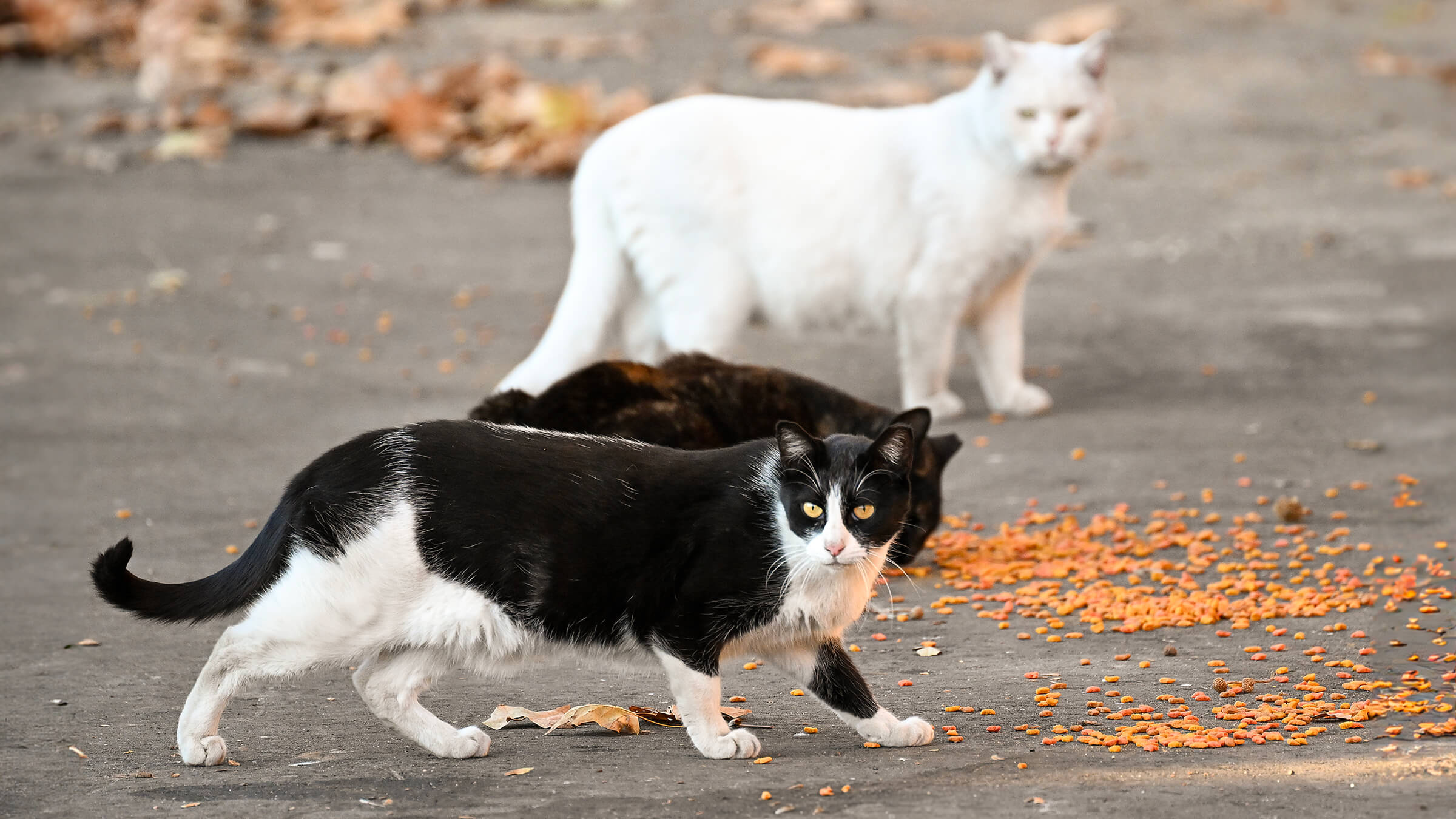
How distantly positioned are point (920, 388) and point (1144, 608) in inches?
113

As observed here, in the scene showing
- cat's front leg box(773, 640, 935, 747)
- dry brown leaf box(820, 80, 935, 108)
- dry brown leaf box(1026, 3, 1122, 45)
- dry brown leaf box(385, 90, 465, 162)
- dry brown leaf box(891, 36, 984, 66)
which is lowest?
cat's front leg box(773, 640, 935, 747)

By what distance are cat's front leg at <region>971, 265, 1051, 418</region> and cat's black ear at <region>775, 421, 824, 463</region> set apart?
4129mm

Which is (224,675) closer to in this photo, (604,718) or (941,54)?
(604,718)

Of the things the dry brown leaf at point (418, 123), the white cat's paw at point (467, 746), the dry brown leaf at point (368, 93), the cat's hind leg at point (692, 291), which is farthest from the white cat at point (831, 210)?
the dry brown leaf at point (368, 93)

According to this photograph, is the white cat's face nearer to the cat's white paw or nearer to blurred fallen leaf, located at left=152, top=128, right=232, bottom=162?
the cat's white paw

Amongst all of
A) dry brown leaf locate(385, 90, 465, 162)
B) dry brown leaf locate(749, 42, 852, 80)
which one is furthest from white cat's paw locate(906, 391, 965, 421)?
dry brown leaf locate(749, 42, 852, 80)

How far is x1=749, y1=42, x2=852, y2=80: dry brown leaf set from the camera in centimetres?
1362

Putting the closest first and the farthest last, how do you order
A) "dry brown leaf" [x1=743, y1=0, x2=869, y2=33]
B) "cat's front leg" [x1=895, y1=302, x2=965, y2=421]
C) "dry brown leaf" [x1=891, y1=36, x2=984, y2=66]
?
"cat's front leg" [x1=895, y1=302, x2=965, y2=421] → "dry brown leaf" [x1=891, y1=36, x2=984, y2=66] → "dry brown leaf" [x1=743, y1=0, x2=869, y2=33]

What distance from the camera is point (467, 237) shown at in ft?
36.4

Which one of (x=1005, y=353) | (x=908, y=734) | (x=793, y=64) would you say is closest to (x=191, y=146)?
(x=793, y=64)

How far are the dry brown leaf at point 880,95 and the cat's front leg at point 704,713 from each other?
9690 millimetres

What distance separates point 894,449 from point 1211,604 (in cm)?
168

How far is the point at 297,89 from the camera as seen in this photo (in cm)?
1373

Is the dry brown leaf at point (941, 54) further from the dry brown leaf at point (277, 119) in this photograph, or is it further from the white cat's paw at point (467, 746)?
the white cat's paw at point (467, 746)
